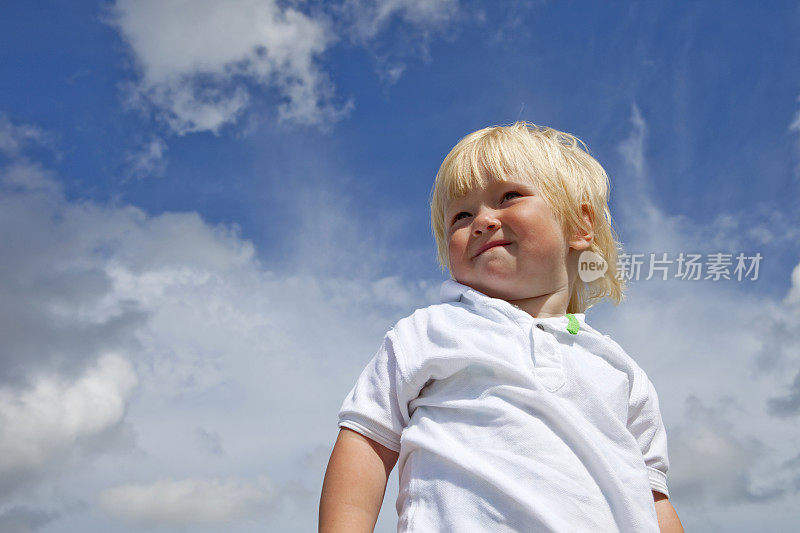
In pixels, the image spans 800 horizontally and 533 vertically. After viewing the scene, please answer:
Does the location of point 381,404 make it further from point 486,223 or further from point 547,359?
point 486,223

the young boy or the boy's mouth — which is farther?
the boy's mouth

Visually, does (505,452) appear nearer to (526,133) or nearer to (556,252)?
(556,252)

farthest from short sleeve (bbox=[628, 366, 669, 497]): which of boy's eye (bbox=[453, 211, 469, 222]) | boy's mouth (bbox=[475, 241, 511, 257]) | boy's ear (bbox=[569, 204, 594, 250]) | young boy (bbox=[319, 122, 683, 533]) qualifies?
boy's eye (bbox=[453, 211, 469, 222])

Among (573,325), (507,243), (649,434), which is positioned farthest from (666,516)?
(507,243)

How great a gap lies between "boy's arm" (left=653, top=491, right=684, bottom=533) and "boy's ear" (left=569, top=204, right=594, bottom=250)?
108 cm

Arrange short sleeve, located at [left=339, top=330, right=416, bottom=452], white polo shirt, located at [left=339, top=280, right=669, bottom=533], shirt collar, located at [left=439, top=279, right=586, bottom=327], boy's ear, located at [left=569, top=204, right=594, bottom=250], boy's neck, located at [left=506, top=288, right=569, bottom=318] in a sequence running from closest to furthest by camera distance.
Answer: white polo shirt, located at [left=339, top=280, right=669, bottom=533]
short sleeve, located at [left=339, top=330, right=416, bottom=452]
shirt collar, located at [left=439, top=279, right=586, bottom=327]
boy's neck, located at [left=506, top=288, right=569, bottom=318]
boy's ear, located at [left=569, top=204, right=594, bottom=250]

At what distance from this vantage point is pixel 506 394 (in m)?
2.17

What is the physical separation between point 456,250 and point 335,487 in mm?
1070

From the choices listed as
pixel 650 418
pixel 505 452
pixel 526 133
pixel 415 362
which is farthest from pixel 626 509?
pixel 526 133

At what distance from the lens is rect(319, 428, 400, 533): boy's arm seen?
204cm

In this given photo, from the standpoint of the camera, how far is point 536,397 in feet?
7.04

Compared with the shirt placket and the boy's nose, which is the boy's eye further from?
the shirt placket

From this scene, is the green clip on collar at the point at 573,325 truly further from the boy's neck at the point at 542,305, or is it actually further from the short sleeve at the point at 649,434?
the short sleeve at the point at 649,434

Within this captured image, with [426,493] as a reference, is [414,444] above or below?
above
